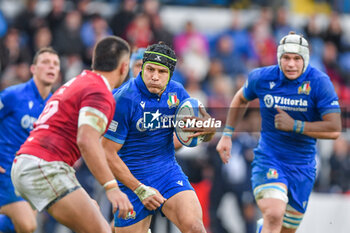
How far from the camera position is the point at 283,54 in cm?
828

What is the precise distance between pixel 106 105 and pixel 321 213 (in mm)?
7604

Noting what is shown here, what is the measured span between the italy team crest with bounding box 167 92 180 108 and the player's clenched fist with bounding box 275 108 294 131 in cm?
140

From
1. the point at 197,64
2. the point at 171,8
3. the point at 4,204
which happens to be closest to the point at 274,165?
the point at 4,204

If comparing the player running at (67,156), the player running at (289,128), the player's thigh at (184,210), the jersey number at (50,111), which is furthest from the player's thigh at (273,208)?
the jersey number at (50,111)

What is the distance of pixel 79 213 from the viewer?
600 cm

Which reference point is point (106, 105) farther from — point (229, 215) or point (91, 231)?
point (229, 215)

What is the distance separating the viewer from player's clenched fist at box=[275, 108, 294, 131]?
8.02 meters

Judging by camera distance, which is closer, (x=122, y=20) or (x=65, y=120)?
(x=65, y=120)

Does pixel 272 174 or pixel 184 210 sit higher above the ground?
pixel 272 174

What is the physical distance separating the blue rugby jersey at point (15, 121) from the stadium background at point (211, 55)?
3.06 metres

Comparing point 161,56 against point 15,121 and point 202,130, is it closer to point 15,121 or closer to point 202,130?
point 202,130

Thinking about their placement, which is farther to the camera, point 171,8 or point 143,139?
point 171,8

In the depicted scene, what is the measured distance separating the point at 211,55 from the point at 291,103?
783 centimetres

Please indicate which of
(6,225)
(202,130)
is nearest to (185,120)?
(202,130)
